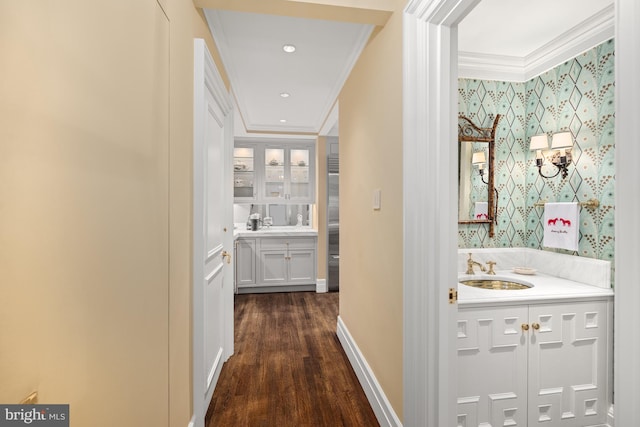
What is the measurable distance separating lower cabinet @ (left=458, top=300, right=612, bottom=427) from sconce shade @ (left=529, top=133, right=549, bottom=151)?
112cm

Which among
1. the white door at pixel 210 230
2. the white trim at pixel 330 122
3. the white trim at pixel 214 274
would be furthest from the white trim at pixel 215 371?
the white trim at pixel 330 122

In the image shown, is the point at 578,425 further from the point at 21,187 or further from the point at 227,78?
the point at 227,78

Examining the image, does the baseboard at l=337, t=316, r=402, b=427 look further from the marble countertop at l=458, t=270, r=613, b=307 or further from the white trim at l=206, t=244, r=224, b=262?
the white trim at l=206, t=244, r=224, b=262

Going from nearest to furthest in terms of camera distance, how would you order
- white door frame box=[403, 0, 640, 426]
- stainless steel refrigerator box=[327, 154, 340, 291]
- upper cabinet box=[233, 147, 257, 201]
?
white door frame box=[403, 0, 640, 426] → stainless steel refrigerator box=[327, 154, 340, 291] → upper cabinet box=[233, 147, 257, 201]

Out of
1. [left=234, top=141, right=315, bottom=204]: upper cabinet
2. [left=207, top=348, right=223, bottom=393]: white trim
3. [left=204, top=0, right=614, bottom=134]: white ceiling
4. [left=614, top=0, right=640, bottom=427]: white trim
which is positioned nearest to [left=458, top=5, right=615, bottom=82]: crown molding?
[left=204, top=0, right=614, bottom=134]: white ceiling

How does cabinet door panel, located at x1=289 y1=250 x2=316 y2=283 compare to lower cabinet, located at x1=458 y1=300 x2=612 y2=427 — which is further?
cabinet door panel, located at x1=289 y1=250 x2=316 y2=283

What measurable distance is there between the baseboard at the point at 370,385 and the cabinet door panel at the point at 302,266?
1988 mm

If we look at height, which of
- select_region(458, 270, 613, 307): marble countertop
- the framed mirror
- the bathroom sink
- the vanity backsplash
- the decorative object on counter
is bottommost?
the bathroom sink

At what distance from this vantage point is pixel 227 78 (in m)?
2.62

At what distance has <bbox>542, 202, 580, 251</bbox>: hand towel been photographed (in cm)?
212

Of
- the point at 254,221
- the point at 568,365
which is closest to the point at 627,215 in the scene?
the point at 568,365

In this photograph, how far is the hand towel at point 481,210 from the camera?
8.23 ft

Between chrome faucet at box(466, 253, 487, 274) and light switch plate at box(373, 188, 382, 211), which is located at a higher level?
light switch plate at box(373, 188, 382, 211)

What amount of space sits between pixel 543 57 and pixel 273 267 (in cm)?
388
